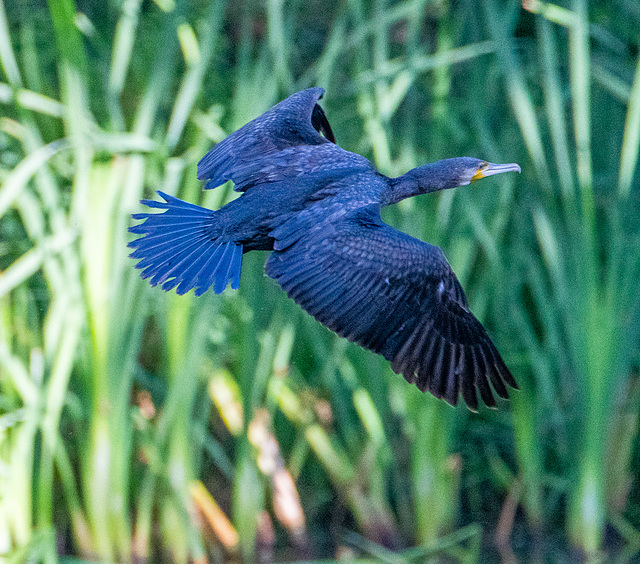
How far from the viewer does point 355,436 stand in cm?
314

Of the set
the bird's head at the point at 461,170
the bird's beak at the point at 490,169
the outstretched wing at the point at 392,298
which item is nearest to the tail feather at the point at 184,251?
the outstretched wing at the point at 392,298

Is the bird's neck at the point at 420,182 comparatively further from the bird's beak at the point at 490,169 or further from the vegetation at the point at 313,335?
the vegetation at the point at 313,335

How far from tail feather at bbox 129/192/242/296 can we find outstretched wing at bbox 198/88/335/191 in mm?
178

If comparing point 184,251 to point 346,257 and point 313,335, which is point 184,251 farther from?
point 313,335

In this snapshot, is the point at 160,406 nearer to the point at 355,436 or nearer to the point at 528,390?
the point at 355,436

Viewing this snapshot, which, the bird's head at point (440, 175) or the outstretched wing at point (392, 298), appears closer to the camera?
the outstretched wing at point (392, 298)

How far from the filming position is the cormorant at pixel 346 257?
2010 mm

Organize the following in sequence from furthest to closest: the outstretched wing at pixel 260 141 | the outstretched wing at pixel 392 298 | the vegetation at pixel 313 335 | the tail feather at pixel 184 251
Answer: the vegetation at pixel 313 335 < the outstretched wing at pixel 260 141 < the tail feather at pixel 184 251 < the outstretched wing at pixel 392 298

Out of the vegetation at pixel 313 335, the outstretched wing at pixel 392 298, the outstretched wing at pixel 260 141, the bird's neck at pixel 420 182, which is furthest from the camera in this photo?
the vegetation at pixel 313 335

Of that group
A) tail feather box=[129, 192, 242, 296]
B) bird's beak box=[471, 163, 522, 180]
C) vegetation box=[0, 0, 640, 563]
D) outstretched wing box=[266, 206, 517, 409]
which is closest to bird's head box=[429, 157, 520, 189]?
bird's beak box=[471, 163, 522, 180]

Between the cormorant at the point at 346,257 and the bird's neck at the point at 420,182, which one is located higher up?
the bird's neck at the point at 420,182

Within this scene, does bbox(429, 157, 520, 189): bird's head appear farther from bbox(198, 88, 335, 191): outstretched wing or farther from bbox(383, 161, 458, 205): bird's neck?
bbox(198, 88, 335, 191): outstretched wing

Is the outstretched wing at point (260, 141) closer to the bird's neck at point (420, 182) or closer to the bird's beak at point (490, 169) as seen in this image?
the bird's neck at point (420, 182)

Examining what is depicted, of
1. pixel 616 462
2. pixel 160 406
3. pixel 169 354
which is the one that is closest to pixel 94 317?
pixel 169 354
